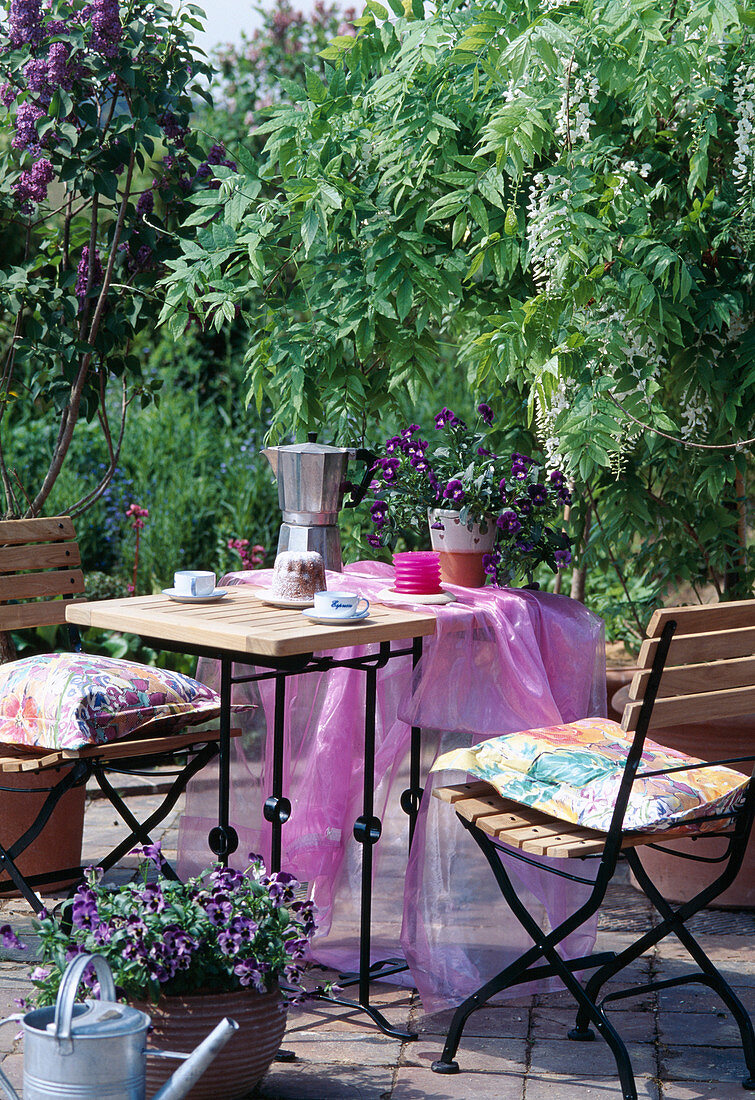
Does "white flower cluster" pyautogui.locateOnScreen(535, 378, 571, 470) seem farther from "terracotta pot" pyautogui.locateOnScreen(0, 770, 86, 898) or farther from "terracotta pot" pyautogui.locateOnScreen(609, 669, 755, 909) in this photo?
"terracotta pot" pyautogui.locateOnScreen(0, 770, 86, 898)

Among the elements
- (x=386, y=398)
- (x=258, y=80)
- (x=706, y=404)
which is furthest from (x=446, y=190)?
(x=258, y=80)

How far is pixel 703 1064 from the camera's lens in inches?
112

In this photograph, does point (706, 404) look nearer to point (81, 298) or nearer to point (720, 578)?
point (720, 578)

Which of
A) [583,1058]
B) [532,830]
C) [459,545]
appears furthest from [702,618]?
[583,1058]

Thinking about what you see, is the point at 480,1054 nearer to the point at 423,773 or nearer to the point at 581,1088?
the point at 581,1088

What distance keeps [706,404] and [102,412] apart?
78.6 inches

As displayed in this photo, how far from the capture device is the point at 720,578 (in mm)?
4426

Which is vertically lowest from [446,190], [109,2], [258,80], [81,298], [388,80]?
[81,298]

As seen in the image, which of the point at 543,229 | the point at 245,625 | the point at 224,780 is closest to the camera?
the point at 245,625

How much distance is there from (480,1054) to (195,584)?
123 centimetres

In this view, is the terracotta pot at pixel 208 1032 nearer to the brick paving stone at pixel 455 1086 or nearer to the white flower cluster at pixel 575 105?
the brick paving stone at pixel 455 1086

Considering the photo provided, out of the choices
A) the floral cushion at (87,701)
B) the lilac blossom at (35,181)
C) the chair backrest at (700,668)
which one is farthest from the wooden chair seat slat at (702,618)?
the lilac blossom at (35,181)

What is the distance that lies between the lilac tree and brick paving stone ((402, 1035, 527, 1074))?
7.37ft

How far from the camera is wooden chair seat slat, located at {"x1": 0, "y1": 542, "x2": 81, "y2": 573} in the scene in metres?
3.54
